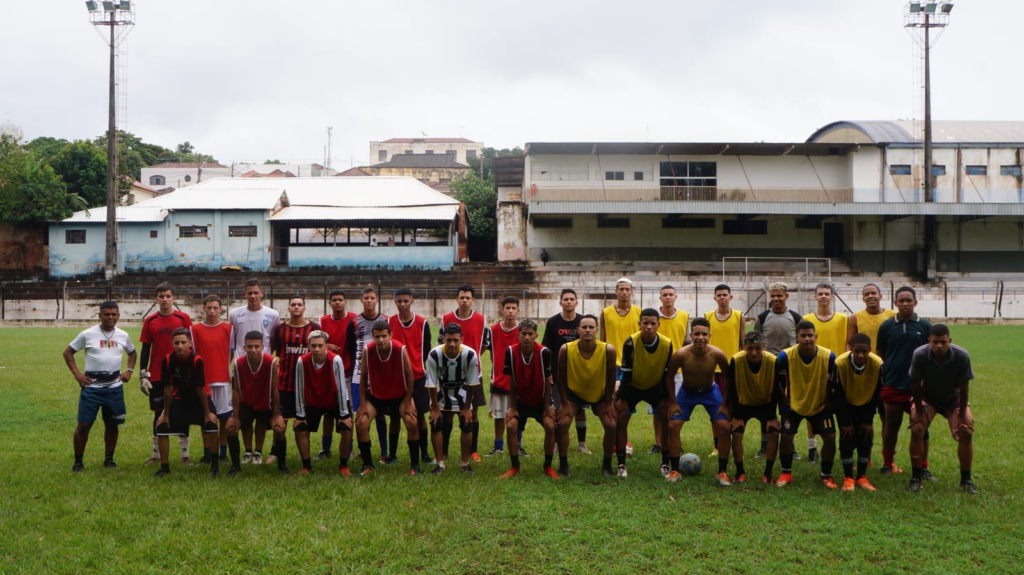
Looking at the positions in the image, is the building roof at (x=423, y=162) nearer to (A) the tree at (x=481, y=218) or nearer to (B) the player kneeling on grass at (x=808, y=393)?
(A) the tree at (x=481, y=218)

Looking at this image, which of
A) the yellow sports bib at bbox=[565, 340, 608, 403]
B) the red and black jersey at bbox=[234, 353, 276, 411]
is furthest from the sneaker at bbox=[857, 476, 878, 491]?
the red and black jersey at bbox=[234, 353, 276, 411]

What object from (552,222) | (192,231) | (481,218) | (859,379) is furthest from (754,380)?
(481,218)

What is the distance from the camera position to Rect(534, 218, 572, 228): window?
4100 cm

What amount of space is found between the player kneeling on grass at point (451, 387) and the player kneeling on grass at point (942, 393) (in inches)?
178

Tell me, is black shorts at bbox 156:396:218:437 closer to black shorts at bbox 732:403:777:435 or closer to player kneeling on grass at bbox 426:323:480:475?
player kneeling on grass at bbox 426:323:480:475

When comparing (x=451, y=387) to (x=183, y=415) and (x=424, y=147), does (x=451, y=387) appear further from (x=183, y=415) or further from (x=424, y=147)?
(x=424, y=147)

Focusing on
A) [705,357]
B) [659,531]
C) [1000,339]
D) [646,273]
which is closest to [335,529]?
[659,531]

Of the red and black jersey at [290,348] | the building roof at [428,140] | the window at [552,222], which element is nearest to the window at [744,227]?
the window at [552,222]

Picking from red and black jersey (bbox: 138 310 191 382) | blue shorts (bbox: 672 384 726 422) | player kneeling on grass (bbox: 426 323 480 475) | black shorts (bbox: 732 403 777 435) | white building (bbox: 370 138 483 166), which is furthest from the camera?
white building (bbox: 370 138 483 166)

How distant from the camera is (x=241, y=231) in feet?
124

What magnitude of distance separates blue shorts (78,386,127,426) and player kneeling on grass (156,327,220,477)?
2.00 feet

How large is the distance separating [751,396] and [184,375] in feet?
19.9

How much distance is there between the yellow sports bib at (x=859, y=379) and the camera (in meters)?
7.63

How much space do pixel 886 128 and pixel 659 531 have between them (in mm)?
41356
